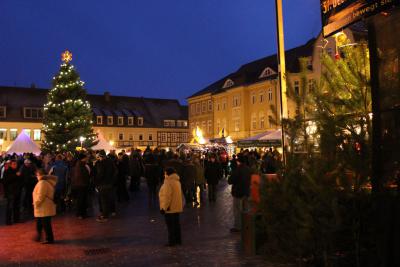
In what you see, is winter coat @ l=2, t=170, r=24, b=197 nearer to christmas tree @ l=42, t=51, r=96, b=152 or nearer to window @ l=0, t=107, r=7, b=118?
christmas tree @ l=42, t=51, r=96, b=152

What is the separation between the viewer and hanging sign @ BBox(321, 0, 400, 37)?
6.27m

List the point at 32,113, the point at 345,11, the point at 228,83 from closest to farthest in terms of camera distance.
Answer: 1. the point at 345,11
2. the point at 228,83
3. the point at 32,113

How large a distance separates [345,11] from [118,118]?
7350cm

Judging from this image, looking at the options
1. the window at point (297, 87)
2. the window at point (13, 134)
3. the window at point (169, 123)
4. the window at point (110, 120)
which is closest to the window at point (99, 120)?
the window at point (110, 120)

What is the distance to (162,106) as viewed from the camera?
86625 millimetres

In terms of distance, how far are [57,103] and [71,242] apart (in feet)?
97.6

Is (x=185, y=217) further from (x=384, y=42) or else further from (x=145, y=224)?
(x=384, y=42)

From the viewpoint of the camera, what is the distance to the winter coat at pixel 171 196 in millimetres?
9711

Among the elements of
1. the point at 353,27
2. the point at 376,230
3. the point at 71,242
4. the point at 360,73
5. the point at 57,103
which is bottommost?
the point at 71,242

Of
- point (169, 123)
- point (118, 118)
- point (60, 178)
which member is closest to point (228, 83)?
point (118, 118)

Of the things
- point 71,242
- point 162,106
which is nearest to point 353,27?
point 71,242

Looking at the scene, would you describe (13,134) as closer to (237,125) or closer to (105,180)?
(237,125)

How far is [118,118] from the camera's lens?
78.9 metres

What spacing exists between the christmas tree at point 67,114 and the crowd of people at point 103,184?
1709 centimetres
